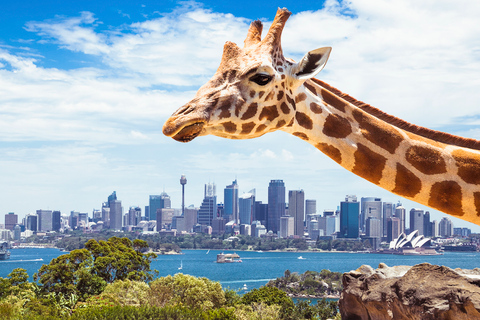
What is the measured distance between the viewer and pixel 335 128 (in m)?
4.13

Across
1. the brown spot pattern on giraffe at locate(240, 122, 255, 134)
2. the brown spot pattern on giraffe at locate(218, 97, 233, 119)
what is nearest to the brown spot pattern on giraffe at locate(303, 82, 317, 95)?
the brown spot pattern on giraffe at locate(240, 122, 255, 134)

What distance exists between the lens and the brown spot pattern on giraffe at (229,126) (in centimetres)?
386

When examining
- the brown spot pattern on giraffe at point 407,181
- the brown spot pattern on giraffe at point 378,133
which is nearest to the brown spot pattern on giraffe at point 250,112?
the brown spot pattern on giraffe at point 378,133

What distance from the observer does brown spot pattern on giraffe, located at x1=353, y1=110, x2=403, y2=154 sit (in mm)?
4125

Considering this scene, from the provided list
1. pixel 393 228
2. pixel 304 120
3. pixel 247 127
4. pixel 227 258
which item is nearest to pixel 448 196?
pixel 304 120

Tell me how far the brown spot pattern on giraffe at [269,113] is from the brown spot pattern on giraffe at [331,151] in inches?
18.4

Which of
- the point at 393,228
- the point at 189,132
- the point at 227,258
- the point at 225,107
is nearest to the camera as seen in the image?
the point at 189,132

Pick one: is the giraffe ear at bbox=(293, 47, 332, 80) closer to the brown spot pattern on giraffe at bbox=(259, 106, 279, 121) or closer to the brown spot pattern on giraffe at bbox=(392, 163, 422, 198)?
the brown spot pattern on giraffe at bbox=(259, 106, 279, 121)

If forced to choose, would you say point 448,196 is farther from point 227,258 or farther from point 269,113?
point 227,258

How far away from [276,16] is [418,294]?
7470 millimetres

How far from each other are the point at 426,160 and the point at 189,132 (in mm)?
1895

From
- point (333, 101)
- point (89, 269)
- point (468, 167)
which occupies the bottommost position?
point (89, 269)

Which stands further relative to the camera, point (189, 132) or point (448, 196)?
point (448, 196)

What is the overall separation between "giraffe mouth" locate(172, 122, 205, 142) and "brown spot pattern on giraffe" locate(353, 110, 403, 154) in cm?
132
